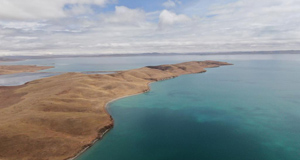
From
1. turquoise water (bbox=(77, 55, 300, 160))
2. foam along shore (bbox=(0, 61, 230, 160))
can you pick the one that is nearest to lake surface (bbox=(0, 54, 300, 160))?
turquoise water (bbox=(77, 55, 300, 160))

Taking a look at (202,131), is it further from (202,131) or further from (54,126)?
(54,126)

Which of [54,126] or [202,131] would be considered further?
[54,126]

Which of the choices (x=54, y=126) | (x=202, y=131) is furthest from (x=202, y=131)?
(x=54, y=126)

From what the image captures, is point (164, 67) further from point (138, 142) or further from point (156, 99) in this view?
point (138, 142)

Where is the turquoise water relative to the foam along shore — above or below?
below

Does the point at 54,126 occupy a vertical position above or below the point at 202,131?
above

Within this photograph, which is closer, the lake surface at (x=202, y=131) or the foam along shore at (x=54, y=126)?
the foam along shore at (x=54, y=126)

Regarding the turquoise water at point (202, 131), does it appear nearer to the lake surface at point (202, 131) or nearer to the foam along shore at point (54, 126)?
the lake surface at point (202, 131)

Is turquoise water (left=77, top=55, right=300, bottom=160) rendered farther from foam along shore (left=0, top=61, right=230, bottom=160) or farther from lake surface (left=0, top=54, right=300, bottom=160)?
foam along shore (left=0, top=61, right=230, bottom=160)

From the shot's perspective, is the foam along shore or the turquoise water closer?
the foam along shore

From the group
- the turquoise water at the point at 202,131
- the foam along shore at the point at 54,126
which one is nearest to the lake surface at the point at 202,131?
the turquoise water at the point at 202,131

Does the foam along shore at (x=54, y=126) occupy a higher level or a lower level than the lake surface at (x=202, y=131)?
higher
